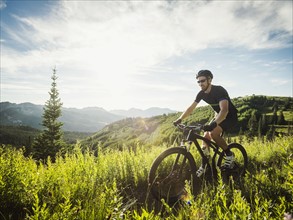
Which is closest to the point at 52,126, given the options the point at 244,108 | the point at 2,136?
the point at 244,108

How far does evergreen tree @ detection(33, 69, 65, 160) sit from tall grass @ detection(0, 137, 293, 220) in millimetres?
38414

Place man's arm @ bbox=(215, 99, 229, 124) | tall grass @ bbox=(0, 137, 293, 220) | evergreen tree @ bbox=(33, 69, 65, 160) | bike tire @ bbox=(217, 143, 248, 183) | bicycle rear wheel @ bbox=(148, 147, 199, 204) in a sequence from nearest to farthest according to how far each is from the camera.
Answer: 1. tall grass @ bbox=(0, 137, 293, 220)
2. bicycle rear wheel @ bbox=(148, 147, 199, 204)
3. man's arm @ bbox=(215, 99, 229, 124)
4. bike tire @ bbox=(217, 143, 248, 183)
5. evergreen tree @ bbox=(33, 69, 65, 160)

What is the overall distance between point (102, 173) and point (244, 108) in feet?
560

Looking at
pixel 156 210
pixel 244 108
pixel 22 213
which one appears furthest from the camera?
pixel 244 108

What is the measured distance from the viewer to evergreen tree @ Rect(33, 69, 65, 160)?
42234 millimetres

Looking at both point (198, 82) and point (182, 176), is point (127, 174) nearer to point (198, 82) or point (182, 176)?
point (182, 176)

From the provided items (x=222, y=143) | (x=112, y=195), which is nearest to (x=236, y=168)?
(x=222, y=143)

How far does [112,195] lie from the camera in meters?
3.30

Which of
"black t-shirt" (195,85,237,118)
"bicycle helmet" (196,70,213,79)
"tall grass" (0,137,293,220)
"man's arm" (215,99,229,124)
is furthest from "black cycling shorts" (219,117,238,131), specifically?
"tall grass" (0,137,293,220)

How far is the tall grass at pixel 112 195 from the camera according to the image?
9.61ft

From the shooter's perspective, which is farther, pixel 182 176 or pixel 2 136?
pixel 2 136

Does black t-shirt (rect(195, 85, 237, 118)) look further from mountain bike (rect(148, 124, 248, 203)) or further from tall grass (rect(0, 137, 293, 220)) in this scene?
tall grass (rect(0, 137, 293, 220))

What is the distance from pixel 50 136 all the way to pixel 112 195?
4492cm

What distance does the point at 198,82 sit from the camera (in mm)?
6648
